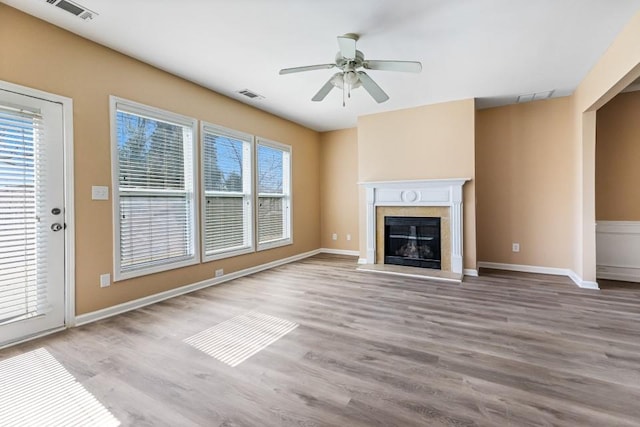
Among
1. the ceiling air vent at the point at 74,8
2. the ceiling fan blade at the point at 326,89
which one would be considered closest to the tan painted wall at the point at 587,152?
the ceiling fan blade at the point at 326,89

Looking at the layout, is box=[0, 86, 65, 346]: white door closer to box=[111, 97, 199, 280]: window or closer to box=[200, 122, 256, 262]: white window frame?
box=[111, 97, 199, 280]: window

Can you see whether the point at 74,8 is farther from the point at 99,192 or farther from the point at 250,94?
the point at 250,94

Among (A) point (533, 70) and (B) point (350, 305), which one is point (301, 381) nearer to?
(B) point (350, 305)

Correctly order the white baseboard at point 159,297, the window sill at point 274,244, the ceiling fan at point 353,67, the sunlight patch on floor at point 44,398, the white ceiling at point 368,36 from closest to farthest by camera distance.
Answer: the sunlight patch on floor at point 44,398 < the white ceiling at point 368,36 < the ceiling fan at point 353,67 < the white baseboard at point 159,297 < the window sill at point 274,244

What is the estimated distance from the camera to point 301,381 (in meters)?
1.88

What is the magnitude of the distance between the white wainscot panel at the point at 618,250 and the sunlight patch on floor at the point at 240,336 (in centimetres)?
454

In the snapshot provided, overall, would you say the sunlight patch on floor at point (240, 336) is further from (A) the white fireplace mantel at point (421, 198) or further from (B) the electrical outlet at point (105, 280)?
(A) the white fireplace mantel at point (421, 198)

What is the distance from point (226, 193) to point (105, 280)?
186 cm

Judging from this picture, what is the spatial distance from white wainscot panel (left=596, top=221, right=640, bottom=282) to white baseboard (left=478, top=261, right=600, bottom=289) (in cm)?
38

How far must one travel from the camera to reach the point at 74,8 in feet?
7.75

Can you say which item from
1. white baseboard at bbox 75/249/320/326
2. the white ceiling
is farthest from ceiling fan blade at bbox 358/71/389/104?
white baseboard at bbox 75/249/320/326

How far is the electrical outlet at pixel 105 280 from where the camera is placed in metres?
2.90

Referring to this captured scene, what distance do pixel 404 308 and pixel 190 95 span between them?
12.1 ft

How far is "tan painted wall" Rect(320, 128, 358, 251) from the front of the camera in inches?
A: 245
